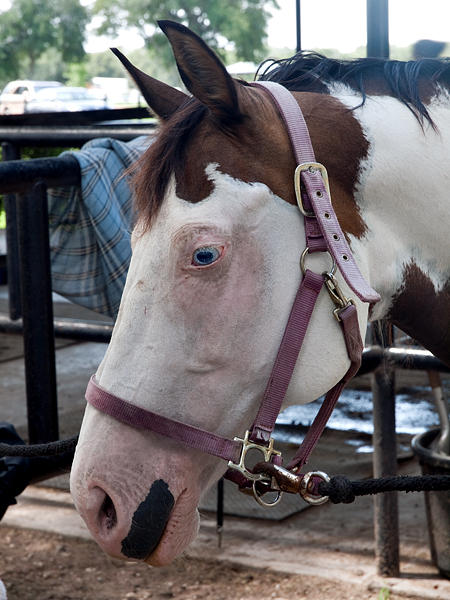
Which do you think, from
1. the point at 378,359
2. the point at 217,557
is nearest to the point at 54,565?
the point at 217,557

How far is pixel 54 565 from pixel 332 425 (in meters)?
2.37

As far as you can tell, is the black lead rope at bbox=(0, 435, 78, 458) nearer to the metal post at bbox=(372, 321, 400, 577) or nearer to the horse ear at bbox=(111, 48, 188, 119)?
the horse ear at bbox=(111, 48, 188, 119)

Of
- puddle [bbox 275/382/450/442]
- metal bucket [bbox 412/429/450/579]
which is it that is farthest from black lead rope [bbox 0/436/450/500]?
puddle [bbox 275/382/450/442]

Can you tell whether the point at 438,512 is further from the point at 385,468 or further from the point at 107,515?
the point at 107,515

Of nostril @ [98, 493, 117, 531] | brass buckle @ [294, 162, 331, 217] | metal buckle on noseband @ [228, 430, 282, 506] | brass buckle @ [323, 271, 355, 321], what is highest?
brass buckle @ [294, 162, 331, 217]

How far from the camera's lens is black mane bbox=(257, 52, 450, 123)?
161cm

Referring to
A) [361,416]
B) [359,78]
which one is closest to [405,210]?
[359,78]

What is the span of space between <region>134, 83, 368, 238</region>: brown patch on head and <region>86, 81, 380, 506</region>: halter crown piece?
0.10 feet

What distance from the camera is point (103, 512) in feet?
4.59

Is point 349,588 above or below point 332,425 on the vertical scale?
above

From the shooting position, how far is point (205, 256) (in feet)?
4.62

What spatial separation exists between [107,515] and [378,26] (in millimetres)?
2024

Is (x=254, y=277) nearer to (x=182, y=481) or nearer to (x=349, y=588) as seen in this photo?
(x=182, y=481)

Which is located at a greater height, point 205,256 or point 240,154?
point 240,154
